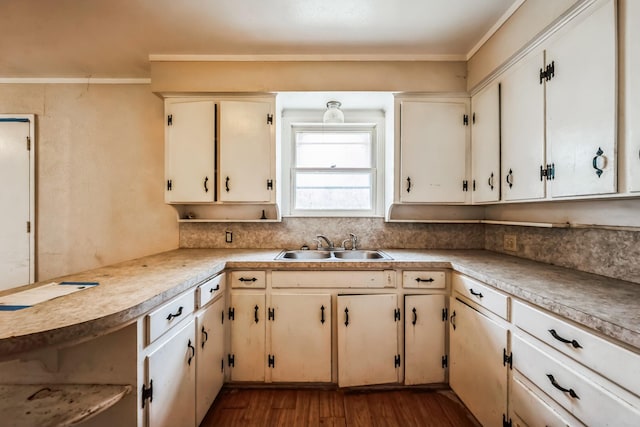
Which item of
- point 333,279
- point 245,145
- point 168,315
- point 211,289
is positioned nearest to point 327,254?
point 333,279

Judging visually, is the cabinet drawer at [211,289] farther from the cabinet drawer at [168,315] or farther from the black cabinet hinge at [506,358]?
the black cabinet hinge at [506,358]

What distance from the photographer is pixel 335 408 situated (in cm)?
173

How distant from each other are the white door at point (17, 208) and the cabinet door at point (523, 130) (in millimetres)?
3947

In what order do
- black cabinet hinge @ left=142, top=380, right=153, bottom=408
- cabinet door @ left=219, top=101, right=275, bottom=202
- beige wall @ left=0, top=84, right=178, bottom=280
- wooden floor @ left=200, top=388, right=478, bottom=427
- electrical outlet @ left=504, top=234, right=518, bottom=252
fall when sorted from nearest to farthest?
1. black cabinet hinge @ left=142, top=380, right=153, bottom=408
2. wooden floor @ left=200, top=388, right=478, bottom=427
3. electrical outlet @ left=504, top=234, right=518, bottom=252
4. cabinet door @ left=219, top=101, right=275, bottom=202
5. beige wall @ left=0, top=84, right=178, bottom=280

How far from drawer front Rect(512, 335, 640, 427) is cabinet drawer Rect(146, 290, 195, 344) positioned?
1613mm

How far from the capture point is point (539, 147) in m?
1.52

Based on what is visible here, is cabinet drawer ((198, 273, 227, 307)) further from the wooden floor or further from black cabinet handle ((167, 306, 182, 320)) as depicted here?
the wooden floor

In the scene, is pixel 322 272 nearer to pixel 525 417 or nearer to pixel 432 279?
pixel 432 279

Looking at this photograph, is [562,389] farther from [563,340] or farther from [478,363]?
[478,363]

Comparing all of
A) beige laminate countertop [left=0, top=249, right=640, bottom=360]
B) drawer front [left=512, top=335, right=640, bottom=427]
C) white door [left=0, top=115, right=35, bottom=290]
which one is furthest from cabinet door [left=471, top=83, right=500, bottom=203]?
white door [left=0, top=115, right=35, bottom=290]

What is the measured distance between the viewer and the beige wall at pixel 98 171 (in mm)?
2496

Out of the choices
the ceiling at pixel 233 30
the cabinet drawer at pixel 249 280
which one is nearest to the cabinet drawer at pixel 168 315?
the cabinet drawer at pixel 249 280

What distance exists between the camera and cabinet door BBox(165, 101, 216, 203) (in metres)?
2.19

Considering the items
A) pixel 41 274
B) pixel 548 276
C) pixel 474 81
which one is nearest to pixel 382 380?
pixel 548 276
